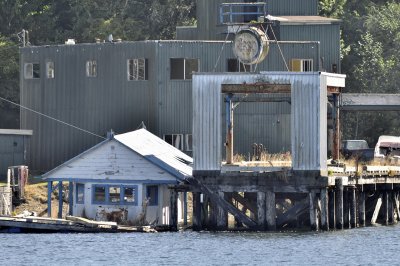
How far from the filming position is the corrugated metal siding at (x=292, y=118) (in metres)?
79.9

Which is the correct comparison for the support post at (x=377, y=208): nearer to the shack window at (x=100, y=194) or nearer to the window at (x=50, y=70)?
the shack window at (x=100, y=194)

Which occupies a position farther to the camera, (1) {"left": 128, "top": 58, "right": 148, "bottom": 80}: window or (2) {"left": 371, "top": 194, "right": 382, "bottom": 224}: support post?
(1) {"left": 128, "top": 58, "right": 148, "bottom": 80}: window

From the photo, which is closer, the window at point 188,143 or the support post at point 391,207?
the support post at point 391,207

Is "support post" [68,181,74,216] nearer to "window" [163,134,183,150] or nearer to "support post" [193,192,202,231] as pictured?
"support post" [193,192,202,231]

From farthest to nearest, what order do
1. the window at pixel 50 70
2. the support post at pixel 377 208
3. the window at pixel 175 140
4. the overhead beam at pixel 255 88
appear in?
the window at pixel 50 70
the window at pixel 175 140
the support post at pixel 377 208
the overhead beam at pixel 255 88

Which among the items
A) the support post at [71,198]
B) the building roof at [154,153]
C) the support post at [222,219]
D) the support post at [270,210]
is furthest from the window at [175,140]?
the support post at [270,210]

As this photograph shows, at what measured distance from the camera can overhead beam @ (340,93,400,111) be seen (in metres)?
102

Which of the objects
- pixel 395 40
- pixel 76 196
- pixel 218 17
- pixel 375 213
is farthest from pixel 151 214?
pixel 395 40

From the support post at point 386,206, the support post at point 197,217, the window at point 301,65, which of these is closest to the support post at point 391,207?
the support post at point 386,206

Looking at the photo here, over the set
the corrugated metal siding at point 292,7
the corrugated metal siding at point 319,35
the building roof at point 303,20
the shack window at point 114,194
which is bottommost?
the shack window at point 114,194

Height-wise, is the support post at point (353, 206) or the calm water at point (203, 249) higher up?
the support post at point (353, 206)

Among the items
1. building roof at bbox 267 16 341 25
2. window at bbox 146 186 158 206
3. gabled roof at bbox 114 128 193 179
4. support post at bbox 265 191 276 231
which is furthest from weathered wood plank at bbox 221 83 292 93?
building roof at bbox 267 16 341 25

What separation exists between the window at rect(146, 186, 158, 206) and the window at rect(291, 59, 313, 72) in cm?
1773

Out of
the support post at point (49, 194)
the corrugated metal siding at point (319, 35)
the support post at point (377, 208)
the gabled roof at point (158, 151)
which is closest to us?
the gabled roof at point (158, 151)
